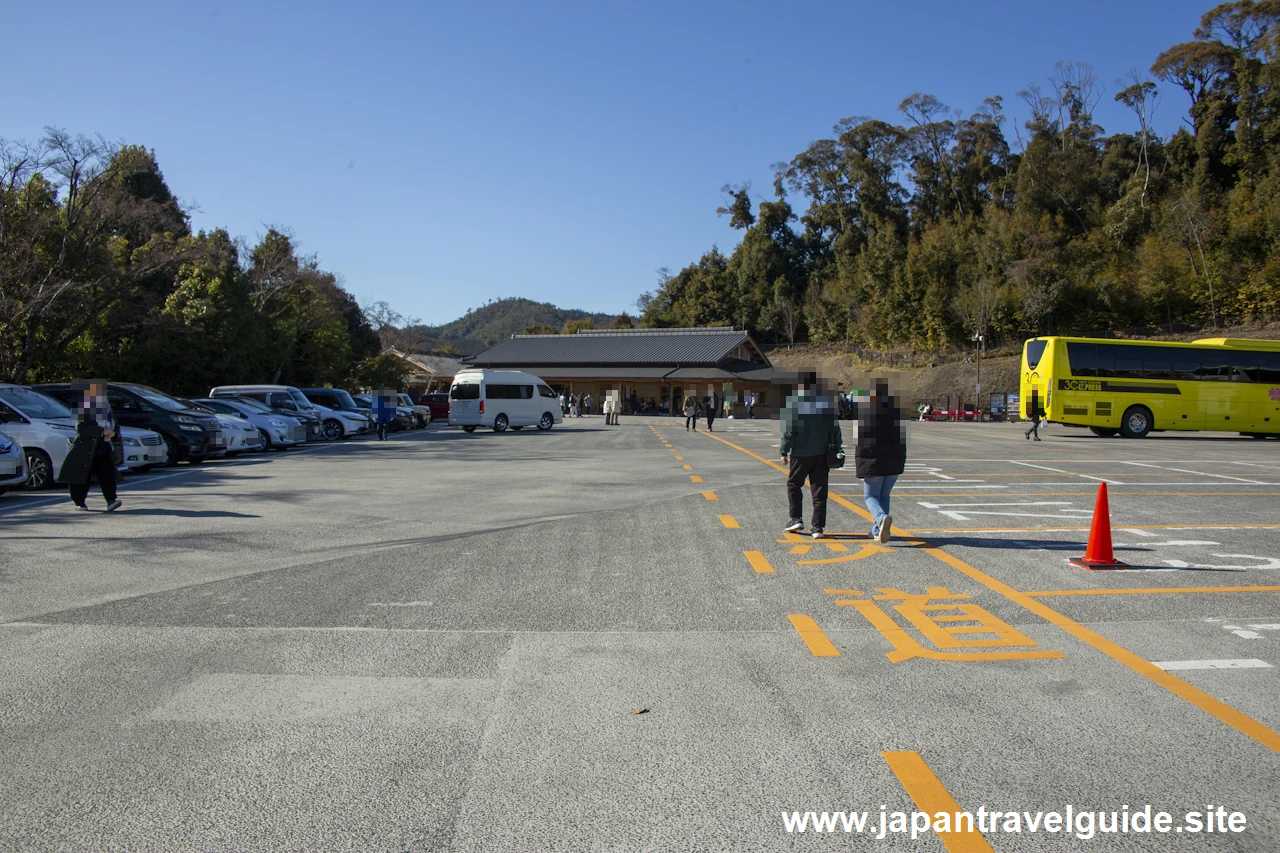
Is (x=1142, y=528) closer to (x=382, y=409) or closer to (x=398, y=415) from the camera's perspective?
(x=382, y=409)

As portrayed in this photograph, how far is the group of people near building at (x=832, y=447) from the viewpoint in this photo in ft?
26.3

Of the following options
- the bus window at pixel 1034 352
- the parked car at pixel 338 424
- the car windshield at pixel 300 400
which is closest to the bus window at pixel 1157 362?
the bus window at pixel 1034 352

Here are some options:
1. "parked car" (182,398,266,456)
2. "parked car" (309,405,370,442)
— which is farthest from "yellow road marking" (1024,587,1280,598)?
"parked car" (309,405,370,442)

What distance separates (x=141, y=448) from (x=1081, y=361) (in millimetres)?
26309

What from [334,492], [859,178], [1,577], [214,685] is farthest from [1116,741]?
[859,178]

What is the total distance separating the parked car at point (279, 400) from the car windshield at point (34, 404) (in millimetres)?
10700

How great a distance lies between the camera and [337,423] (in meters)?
27.6

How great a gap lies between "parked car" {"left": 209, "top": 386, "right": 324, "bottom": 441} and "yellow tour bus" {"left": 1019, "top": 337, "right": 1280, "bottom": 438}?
74.3ft

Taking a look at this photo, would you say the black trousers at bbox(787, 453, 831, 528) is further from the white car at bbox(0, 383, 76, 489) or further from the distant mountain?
the distant mountain

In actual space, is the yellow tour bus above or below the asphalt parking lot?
above

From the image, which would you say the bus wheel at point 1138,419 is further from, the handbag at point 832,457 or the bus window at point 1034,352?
the handbag at point 832,457

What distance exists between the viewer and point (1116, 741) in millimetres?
3703

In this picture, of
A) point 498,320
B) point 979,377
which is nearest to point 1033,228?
point 979,377

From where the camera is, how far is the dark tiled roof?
61.7 m
